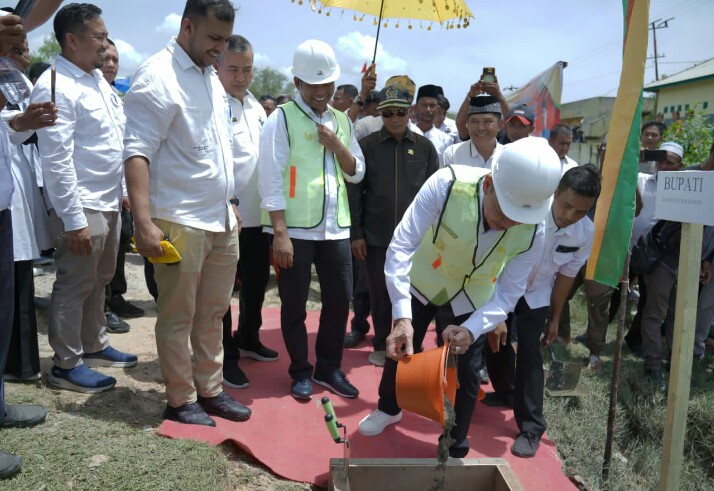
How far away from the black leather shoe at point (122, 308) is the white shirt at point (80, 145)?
1849 millimetres

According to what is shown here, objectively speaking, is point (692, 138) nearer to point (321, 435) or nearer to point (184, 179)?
point (321, 435)

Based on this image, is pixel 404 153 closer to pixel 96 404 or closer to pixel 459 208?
pixel 459 208

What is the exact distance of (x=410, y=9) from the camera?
475cm

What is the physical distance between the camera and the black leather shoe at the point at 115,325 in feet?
15.2

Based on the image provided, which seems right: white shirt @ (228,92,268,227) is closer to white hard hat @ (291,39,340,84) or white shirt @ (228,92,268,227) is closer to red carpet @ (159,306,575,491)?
white hard hat @ (291,39,340,84)

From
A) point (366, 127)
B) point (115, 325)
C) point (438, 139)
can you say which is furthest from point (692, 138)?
point (115, 325)

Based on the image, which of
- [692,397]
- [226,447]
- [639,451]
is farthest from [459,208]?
[692,397]

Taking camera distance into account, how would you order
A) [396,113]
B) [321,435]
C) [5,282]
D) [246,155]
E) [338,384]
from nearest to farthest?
[5,282]
[321,435]
[246,155]
[338,384]
[396,113]

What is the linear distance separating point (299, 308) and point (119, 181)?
4.39ft

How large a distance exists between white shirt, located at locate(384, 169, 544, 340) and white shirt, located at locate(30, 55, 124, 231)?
5.78ft

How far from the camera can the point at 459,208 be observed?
9.14 feet

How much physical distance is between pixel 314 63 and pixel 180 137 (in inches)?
39.3

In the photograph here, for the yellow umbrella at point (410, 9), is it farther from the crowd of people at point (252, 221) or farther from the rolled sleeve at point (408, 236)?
the rolled sleeve at point (408, 236)

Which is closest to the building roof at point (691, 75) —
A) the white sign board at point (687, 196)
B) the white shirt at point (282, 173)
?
the white sign board at point (687, 196)
